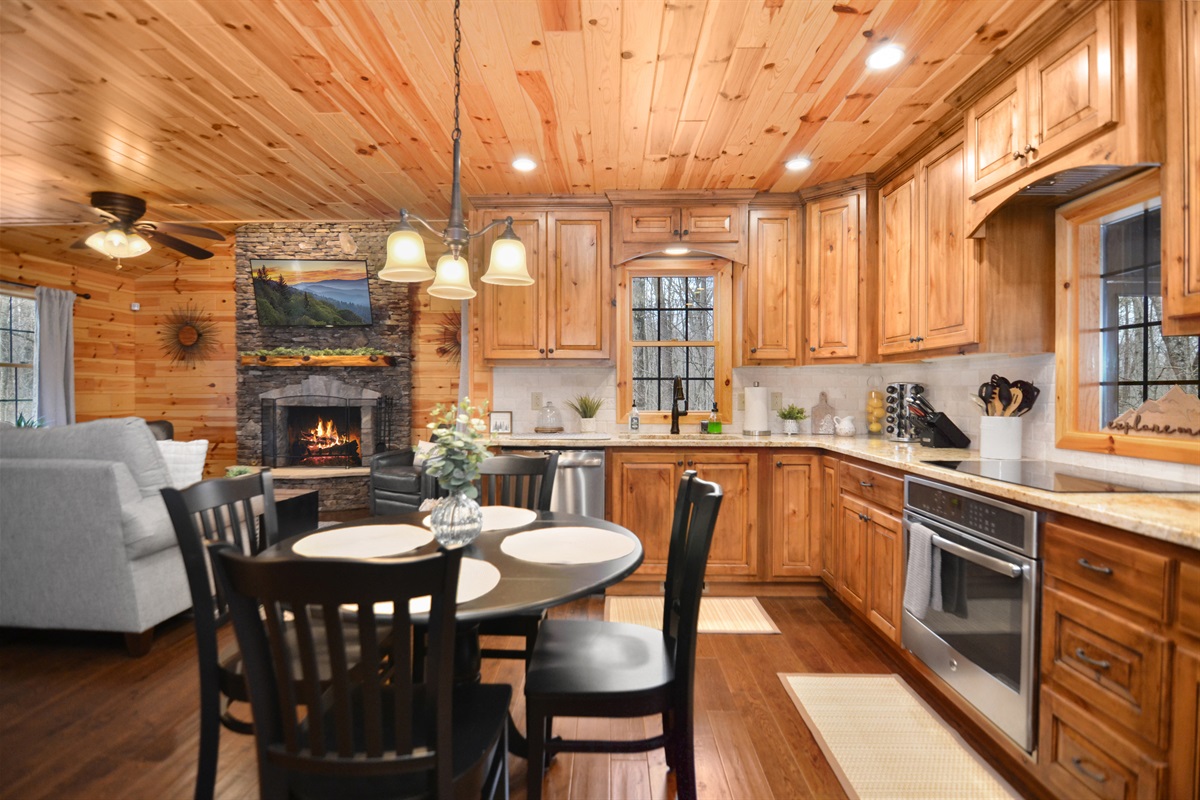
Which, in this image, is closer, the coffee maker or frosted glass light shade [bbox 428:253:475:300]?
frosted glass light shade [bbox 428:253:475:300]

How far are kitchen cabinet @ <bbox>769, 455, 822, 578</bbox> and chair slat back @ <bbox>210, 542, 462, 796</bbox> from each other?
2875mm

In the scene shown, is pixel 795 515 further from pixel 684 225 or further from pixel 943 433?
pixel 684 225

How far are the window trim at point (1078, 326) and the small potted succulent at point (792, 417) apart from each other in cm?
160

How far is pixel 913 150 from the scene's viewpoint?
3.22 meters

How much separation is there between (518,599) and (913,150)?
3.21 m

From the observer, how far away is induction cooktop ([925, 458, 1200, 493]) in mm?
1868

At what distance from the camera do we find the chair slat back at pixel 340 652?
965 millimetres

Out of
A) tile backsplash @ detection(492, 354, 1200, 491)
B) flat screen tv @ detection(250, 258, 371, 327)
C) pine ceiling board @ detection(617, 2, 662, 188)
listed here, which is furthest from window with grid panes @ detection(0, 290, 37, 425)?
pine ceiling board @ detection(617, 2, 662, 188)

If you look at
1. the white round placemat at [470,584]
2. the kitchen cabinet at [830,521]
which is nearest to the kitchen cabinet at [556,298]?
the kitchen cabinet at [830,521]

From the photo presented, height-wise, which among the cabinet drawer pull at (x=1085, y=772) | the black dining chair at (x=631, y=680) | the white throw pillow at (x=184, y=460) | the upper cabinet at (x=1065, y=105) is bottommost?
the cabinet drawer pull at (x=1085, y=772)

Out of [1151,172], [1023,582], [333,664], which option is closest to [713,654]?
[1023,582]

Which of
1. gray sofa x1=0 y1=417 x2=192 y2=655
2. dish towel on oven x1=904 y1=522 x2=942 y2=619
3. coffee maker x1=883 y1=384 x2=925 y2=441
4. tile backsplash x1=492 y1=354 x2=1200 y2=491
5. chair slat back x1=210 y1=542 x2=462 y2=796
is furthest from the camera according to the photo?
tile backsplash x1=492 y1=354 x2=1200 y2=491

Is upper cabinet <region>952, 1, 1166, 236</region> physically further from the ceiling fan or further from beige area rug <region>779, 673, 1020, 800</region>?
the ceiling fan

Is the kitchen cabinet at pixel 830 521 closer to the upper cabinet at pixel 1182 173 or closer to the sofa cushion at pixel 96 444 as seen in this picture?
the upper cabinet at pixel 1182 173
